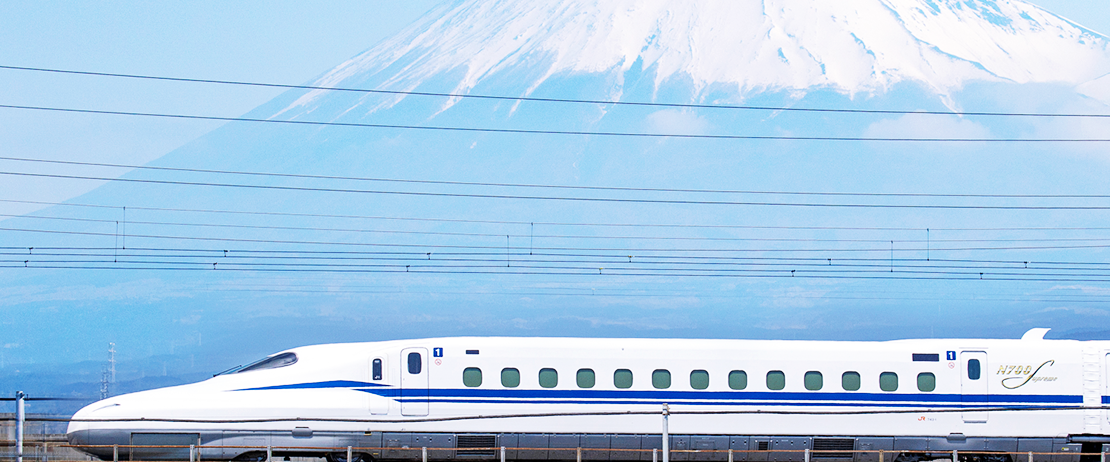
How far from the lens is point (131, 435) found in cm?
2323

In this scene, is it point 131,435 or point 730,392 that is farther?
point 730,392

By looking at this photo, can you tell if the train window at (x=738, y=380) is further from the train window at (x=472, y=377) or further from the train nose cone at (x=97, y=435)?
the train nose cone at (x=97, y=435)

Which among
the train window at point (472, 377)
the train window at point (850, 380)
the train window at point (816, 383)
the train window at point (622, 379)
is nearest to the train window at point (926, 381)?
the train window at point (850, 380)

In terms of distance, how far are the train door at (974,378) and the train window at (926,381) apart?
0.60 metres

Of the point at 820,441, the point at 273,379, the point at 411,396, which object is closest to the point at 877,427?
the point at 820,441

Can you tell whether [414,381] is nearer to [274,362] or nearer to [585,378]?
[274,362]

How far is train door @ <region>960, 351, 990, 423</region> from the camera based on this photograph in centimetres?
2508

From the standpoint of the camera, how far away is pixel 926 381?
2505 cm

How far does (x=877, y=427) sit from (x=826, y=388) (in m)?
1.36

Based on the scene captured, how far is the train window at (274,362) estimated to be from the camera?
968 inches

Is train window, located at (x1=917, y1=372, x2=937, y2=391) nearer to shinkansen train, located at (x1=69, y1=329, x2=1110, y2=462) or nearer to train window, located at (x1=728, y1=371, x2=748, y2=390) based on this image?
shinkansen train, located at (x1=69, y1=329, x2=1110, y2=462)

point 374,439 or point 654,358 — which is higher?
point 654,358

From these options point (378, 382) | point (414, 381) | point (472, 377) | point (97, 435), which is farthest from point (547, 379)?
point (97, 435)

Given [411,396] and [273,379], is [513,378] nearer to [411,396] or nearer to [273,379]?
[411,396]
